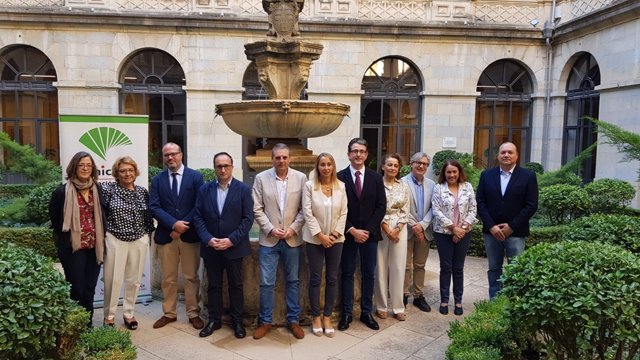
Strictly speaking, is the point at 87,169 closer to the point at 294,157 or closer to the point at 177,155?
the point at 177,155

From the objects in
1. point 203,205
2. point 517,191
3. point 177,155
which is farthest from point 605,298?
point 177,155

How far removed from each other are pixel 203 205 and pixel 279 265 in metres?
1.20

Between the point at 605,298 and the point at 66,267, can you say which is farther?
the point at 66,267

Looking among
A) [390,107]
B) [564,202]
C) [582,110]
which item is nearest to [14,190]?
[390,107]

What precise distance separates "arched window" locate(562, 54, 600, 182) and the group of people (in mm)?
12696

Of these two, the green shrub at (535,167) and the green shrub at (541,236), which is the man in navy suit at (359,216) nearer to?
the green shrub at (541,236)

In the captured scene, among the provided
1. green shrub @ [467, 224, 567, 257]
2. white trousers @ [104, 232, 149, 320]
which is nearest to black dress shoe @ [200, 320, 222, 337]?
white trousers @ [104, 232, 149, 320]

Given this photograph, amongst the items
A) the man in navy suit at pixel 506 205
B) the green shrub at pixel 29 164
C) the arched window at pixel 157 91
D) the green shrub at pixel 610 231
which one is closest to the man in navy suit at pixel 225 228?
the man in navy suit at pixel 506 205

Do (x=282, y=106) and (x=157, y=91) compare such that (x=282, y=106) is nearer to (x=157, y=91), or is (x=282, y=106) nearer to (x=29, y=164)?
(x=29, y=164)

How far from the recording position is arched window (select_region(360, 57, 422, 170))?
18.9 m

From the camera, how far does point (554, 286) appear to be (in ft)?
12.7

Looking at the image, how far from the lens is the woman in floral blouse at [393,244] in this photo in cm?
612

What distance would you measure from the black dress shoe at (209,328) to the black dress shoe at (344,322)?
1.45 metres

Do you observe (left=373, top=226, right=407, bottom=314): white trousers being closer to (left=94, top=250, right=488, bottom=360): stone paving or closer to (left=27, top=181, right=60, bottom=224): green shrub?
(left=94, top=250, right=488, bottom=360): stone paving
